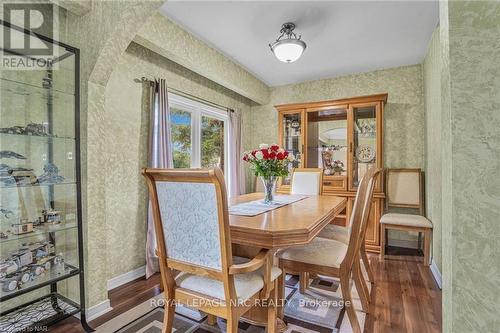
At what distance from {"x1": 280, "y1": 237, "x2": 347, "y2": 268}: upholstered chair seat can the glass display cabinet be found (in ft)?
4.76

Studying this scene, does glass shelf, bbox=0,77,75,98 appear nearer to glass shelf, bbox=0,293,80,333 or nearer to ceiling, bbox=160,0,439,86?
ceiling, bbox=160,0,439,86

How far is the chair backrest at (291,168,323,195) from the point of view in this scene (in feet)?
9.75

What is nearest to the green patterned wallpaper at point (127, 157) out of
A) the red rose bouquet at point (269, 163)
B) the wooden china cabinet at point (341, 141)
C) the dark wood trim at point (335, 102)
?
the red rose bouquet at point (269, 163)

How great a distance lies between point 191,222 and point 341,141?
2.94m

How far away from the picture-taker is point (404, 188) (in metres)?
3.38

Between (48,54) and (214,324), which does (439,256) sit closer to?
(214,324)

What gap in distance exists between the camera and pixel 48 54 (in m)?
1.71

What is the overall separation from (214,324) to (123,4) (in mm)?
2247

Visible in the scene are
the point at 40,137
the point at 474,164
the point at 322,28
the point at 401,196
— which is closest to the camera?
the point at 474,164

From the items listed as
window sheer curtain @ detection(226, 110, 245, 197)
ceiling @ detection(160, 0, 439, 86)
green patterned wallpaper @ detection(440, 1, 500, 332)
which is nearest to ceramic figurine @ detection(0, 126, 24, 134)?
ceiling @ detection(160, 0, 439, 86)

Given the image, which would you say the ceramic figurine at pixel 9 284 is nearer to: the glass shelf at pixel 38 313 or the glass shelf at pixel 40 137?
the glass shelf at pixel 38 313

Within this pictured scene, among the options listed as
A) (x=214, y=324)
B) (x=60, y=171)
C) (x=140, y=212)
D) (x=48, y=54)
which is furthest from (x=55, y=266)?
(x=48, y=54)

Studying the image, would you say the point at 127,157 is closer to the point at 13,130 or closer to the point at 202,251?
the point at 13,130

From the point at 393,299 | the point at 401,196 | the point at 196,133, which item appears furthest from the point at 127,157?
the point at 401,196
